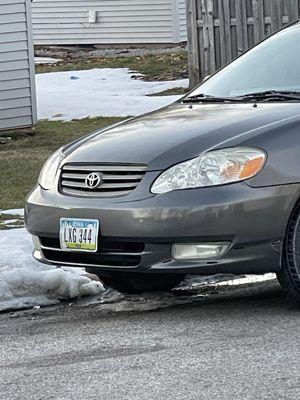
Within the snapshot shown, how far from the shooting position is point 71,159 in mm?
6777

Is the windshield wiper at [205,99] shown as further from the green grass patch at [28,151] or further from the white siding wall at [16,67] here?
the white siding wall at [16,67]

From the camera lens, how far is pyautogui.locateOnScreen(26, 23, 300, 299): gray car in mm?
6195

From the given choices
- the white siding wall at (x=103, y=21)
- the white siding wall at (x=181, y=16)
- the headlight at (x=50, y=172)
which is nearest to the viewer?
the headlight at (x=50, y=172)

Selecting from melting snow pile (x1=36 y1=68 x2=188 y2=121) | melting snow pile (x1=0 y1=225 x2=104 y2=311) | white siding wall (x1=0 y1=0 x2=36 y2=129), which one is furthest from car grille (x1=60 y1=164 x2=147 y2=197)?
melting snow pile (x1=36 y1=68 x2=188 y2=121)

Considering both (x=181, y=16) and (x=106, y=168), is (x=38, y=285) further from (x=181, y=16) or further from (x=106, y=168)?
(x=181, y=16)

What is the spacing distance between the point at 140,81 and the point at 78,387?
1537cm

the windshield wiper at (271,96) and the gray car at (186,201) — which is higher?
the windshield wiper at (271,96)

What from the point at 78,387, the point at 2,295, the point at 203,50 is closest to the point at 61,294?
the point at 2,295

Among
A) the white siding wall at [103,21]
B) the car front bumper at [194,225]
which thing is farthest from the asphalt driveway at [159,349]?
the white siding wall at [103,21]

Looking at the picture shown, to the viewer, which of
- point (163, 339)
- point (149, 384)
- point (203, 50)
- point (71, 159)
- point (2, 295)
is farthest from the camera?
point (203, 50)

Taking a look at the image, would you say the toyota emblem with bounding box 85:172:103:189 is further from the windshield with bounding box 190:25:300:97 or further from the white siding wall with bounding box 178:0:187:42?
the white siding wall with bounding box 178:0:187:42

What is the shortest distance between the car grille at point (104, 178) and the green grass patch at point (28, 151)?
3645 millimetres

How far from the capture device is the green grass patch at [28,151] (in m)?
11.3

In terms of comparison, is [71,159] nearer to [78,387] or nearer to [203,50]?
[78,387]
